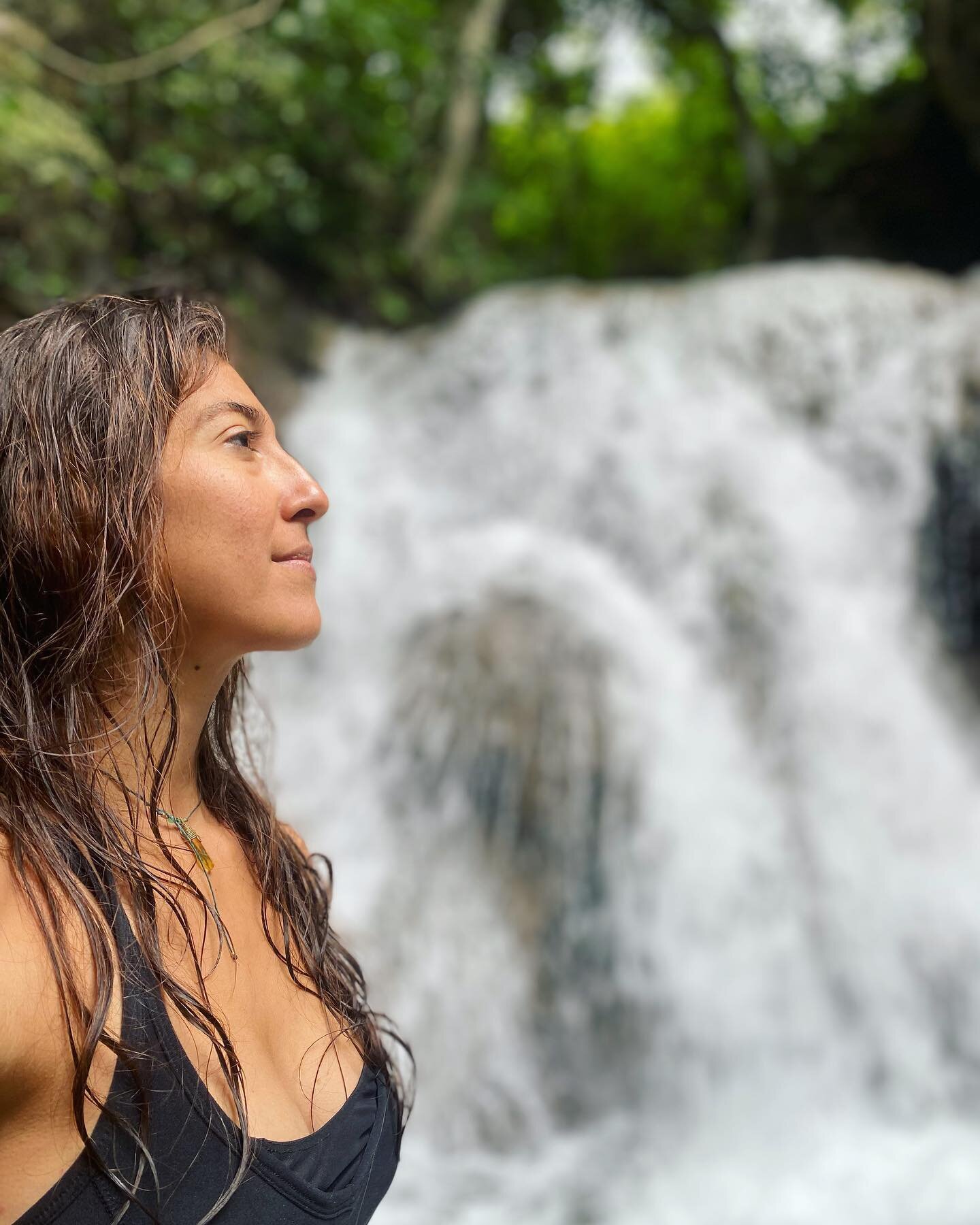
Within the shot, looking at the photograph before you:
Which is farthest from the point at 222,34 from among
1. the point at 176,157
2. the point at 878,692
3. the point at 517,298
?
the point at 878,692

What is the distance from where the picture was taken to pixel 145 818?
1.04 metres

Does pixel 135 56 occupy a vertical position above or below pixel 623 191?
below

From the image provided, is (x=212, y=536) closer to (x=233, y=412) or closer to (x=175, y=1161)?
(x=233, y=412)

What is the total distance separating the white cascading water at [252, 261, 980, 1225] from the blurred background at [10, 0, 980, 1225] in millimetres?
16

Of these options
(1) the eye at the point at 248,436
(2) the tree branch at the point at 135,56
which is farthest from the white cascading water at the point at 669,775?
(1) the eye at the point at 248,436

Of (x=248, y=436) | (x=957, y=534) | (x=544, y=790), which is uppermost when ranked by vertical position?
(x=957, y=534)

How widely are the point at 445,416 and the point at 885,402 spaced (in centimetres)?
227

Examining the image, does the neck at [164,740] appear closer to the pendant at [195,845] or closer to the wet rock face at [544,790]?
the pendant at [195,845]

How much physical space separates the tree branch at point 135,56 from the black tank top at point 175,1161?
5974 mm

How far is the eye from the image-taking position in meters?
1.06

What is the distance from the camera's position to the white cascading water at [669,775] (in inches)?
147

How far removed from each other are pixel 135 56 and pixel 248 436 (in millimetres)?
6471

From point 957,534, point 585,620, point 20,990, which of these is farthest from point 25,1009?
point 957,534

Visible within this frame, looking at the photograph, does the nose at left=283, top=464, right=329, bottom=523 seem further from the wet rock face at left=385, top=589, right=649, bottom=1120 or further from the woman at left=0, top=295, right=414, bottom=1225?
the wet rock face at left=385, top=589, right=649, bottom=1120
